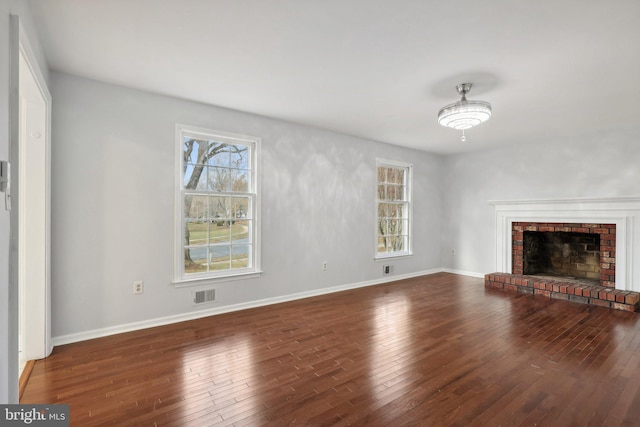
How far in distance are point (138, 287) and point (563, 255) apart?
262 inches

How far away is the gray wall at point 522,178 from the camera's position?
473cm

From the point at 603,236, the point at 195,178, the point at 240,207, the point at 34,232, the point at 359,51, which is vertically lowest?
the point at 603,236

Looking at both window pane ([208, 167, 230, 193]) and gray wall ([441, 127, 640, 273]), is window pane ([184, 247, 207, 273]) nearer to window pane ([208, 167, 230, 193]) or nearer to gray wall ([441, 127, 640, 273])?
window pane ([208, 167, 230, 193])

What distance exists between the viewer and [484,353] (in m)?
2.81

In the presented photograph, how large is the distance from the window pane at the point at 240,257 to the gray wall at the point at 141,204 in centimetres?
22

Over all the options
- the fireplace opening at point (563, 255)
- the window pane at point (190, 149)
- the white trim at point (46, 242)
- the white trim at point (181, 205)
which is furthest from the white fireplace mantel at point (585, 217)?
the white trim at point (46, 242)

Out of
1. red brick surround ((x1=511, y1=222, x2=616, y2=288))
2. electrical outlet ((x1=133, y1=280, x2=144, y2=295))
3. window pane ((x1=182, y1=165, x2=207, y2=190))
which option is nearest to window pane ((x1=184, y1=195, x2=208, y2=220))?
window pane ((x1=182, y1=165, x2=207, y2=190))

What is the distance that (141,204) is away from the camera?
340 cm

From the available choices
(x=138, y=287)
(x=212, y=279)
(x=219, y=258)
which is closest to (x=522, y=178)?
(x=219, y=258)

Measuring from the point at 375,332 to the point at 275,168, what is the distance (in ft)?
8.01

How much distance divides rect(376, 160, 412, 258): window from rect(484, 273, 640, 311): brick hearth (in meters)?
1.62

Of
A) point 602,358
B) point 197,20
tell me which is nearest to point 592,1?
point 197,20

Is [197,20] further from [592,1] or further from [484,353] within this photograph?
[484,353]

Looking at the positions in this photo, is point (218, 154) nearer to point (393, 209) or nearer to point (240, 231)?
point (240, 231)
